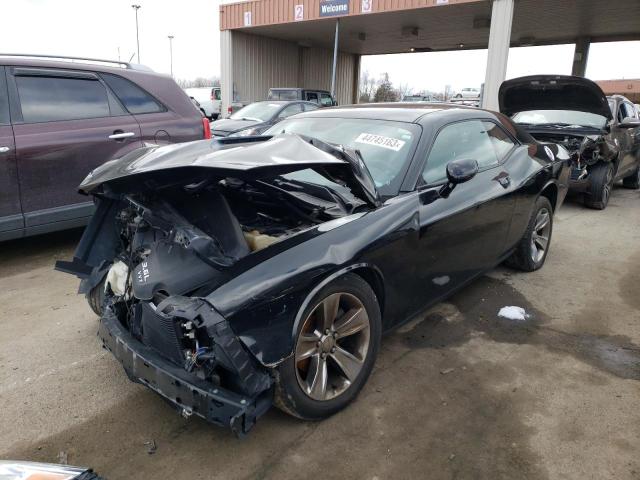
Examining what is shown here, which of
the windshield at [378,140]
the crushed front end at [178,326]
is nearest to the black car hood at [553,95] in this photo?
the windshield at [378,140]

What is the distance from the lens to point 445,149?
3.51 metres

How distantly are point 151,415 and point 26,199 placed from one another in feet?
9.50

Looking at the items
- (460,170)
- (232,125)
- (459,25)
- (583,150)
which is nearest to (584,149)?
(583,150)

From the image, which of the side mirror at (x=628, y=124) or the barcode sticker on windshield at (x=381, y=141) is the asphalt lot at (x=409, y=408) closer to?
the barcode sticker on windshield at (x=381, y=141)

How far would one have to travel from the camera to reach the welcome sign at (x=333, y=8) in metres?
16.4

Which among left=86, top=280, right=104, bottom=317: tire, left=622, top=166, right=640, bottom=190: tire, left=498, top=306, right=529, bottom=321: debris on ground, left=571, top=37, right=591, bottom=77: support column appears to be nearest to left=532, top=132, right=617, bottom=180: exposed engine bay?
left=622, top=166, right=640, bottom=190: tire

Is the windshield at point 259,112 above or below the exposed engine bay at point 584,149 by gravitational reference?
above

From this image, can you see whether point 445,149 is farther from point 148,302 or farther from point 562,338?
point 148,302

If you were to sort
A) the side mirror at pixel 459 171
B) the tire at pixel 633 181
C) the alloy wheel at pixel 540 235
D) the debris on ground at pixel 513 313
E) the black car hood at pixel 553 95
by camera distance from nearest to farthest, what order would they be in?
the side mirror at pixel 459 171, the debris on ground at pixel 513 313, the alloy wheel at pixel 540 235, the black car hood at pixel 553 95, the tire at pixel 633 181

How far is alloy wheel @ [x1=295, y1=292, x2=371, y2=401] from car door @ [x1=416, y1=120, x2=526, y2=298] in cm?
63

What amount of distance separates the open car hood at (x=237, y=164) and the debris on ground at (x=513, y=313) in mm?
1737

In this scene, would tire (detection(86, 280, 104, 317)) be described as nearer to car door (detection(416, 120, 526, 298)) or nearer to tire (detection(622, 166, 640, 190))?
car door (detection(416, 120, 526, 298))

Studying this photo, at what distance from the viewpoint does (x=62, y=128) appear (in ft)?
15.5

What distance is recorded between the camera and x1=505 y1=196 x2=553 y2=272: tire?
457cm
